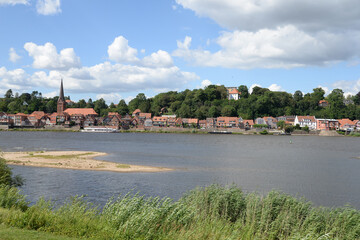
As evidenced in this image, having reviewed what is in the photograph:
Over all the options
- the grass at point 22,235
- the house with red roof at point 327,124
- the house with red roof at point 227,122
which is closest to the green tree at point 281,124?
the house with red roof at point 327,124

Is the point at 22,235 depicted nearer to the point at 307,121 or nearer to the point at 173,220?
the point at 173,220

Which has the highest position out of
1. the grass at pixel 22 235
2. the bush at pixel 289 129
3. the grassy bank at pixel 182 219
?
the grass at pixel 22 235

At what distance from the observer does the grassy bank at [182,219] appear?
12.8m

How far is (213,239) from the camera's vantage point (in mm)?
12883

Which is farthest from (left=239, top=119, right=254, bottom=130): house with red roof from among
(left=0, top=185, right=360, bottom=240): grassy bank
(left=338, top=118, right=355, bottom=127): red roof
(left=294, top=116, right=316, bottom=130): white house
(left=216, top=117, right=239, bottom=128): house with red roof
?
(left=0, top=185, right=360, bottom=240): grassy bank

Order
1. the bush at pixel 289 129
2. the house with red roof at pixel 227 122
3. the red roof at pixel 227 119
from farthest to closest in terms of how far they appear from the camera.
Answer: the red roof at pixel 227 119 → the house with red roof at pixel 227 122 → the bush at pixel 289 129

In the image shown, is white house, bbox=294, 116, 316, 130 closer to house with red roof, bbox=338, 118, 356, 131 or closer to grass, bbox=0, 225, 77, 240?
house with red roof, bbox=338, 118, 356, 131

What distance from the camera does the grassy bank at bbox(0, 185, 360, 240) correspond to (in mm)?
12781

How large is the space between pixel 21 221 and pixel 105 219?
3506 mm

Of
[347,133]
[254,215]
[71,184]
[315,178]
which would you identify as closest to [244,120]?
[347,133]

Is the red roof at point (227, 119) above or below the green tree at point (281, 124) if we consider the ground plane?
above

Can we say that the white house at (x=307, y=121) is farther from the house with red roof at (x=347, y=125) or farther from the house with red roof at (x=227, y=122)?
the house with red roof at (x=227, y=122)

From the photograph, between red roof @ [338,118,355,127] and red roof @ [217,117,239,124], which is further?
red roof @ [338,118,355,127]

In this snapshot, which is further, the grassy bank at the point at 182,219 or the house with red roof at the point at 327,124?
the house with red roof at the point at 327,124
